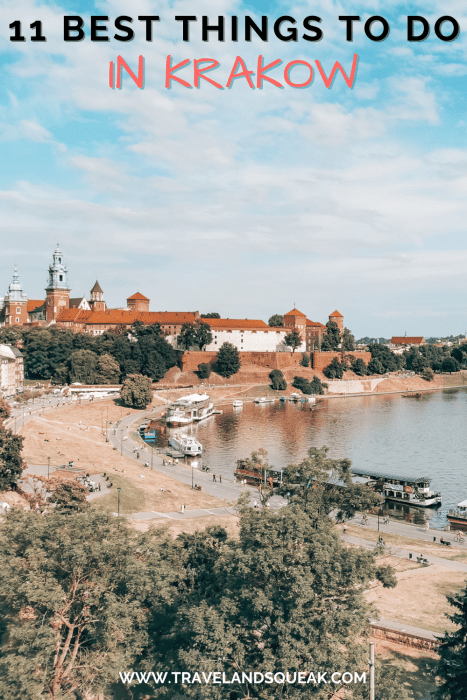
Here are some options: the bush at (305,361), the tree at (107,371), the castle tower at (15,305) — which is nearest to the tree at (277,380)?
the bush at (305,361)

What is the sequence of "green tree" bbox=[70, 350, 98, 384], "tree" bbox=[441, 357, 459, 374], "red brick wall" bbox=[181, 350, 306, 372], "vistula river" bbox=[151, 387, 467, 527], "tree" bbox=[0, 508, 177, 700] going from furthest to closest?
1. "tree" bbox=[441, 357, 459, 374]
2. "red brick wall" bbox=[181, 350, 306, 372]
3. "green tree" bbox=[70, 350, 98, 384]
4. "vistula river" bbox=[151, 387, 467, 527]
5. "tree" bbox=[0, 508, 177, 700]

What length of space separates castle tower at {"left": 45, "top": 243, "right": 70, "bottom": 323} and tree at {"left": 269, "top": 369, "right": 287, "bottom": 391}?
62243 millimetres

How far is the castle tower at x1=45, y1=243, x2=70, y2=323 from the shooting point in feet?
502

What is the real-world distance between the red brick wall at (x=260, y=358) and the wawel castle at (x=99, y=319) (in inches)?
466

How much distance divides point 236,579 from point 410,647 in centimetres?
983

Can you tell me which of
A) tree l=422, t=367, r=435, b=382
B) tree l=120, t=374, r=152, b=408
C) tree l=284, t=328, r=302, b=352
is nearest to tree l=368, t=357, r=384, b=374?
tree l=422, t=367, r=435, b=382

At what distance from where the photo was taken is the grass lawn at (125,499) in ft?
140

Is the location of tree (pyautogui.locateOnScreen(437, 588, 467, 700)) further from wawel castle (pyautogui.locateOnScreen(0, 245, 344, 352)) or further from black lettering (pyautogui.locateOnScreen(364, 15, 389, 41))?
wawel castle (pyautogui.locateOnScreen(0, 245, 344, 352))

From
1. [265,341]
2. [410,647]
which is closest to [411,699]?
[410,647]

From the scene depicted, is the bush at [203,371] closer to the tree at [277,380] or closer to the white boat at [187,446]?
the tree at [277,380]

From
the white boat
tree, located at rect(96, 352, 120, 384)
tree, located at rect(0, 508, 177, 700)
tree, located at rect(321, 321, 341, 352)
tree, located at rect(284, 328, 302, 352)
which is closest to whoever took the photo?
tree, located at rect(0, 508, 177, 700)

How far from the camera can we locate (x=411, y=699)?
19.8 metres

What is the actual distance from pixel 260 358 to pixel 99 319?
1778 inches

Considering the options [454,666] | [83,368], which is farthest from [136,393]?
[454,666]
